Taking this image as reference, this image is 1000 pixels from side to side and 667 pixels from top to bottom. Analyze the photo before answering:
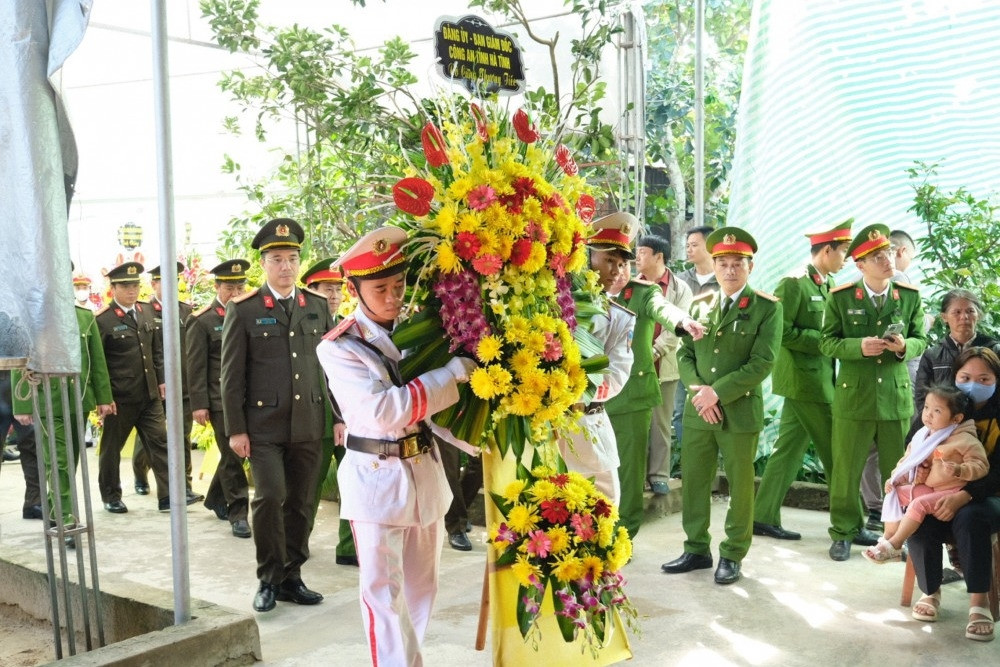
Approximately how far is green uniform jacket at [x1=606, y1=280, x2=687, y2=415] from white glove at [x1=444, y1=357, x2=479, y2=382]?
98.1 inches

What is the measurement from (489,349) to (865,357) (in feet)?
10.2

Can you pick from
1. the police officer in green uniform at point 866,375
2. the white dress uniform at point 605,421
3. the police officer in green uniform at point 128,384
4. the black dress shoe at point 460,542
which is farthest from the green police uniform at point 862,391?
the police officer in green uniform at point 128,384

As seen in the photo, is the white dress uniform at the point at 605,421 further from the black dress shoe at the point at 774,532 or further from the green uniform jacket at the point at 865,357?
the black dress shoe at the point at 774,532

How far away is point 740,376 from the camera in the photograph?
5086 millimetres

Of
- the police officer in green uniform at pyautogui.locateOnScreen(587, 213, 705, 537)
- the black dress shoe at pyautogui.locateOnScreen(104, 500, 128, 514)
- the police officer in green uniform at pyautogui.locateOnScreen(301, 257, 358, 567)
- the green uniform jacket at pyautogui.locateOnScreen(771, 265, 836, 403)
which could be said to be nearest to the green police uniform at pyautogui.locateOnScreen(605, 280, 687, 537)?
the police officer in green uniform at pyautogui.locateOnScreen(587, 213, 705, 537)

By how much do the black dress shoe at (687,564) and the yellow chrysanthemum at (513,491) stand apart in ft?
7.21

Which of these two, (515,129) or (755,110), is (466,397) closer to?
(515,129)

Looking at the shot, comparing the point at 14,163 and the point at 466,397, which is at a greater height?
the point at 14,163

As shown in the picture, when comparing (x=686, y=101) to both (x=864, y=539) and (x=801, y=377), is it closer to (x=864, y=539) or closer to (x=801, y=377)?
(x=801, y=377)

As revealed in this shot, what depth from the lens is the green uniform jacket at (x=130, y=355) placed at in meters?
7.11

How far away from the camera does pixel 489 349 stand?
3.10 meters

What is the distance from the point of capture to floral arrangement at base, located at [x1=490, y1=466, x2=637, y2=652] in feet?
10.7

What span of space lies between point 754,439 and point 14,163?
3614 millimetres

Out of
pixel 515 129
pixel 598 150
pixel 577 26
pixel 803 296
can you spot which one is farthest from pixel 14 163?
pixel 577 26
